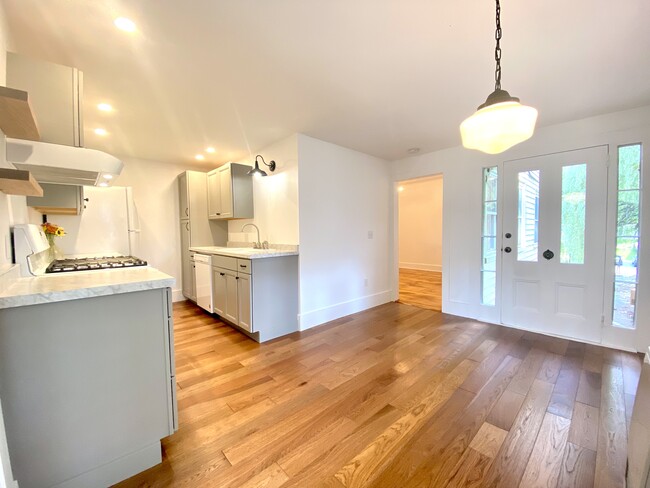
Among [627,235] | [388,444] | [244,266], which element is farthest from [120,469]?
[627,235]

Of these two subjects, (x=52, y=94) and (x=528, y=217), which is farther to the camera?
(x=528, y=217)

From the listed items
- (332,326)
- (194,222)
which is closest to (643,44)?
(332,326)

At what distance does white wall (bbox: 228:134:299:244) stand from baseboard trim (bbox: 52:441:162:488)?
2214mm

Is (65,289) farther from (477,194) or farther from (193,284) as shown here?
(477,194)

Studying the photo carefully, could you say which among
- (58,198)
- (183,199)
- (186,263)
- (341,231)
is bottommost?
(186,263)

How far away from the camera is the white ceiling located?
1.41 meters

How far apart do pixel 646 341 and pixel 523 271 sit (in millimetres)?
1105

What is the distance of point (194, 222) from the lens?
14.0 feet

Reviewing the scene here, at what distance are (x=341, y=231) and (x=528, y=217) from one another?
2227mm

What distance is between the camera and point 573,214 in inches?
111

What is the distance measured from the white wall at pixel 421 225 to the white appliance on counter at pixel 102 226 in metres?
6.11

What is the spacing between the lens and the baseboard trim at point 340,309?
10.8ft

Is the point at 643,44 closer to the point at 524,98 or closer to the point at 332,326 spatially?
the point at 524,98

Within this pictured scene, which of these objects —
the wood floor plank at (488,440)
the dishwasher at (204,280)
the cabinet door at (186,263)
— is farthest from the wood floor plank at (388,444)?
the cabinet door at (186,263)
